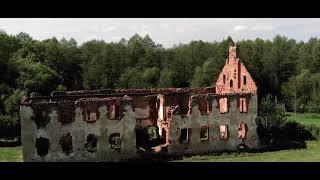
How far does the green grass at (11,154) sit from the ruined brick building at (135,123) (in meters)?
1.97

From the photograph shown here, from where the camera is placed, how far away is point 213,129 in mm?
36156

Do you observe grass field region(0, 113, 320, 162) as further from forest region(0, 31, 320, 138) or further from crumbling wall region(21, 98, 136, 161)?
forest region(0, 31, 320, 138)

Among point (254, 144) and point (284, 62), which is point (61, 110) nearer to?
point (254, 144)

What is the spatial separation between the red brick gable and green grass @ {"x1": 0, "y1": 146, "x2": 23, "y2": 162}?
18001 millimetres

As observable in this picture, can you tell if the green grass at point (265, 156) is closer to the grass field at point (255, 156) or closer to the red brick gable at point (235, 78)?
the grass field at point (255, 156)

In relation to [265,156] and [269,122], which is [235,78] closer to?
[269,122]

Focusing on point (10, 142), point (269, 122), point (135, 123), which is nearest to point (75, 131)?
point (135, 123)

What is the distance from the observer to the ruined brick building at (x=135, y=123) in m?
32.3

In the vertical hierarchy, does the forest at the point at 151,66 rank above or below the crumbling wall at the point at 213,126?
above

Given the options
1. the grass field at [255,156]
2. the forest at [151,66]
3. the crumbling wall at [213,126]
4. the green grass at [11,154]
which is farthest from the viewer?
the forest at [151,66]

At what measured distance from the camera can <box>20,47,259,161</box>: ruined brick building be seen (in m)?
32.3

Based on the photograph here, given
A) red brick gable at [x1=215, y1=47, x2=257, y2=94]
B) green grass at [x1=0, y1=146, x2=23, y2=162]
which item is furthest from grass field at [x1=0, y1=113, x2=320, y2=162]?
red brick gable at [x1=215, y1=47, x2=257, y2=94]

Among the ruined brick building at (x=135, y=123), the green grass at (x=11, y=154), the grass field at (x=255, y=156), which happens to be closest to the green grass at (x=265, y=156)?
the grass field at (x=255, y=156)
